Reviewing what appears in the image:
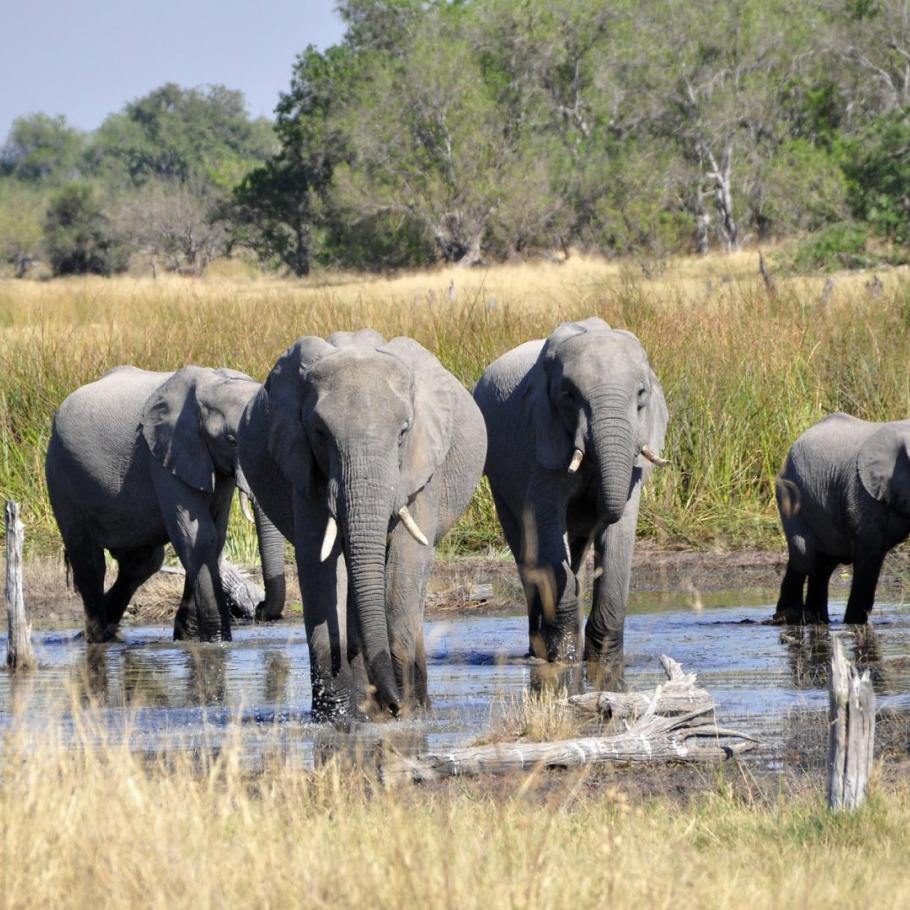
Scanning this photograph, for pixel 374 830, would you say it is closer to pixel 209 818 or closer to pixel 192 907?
pixel 209 818

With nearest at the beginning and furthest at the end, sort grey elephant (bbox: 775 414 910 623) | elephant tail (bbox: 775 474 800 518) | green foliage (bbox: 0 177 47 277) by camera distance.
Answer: grey elephant (bbox: 775 414 910 623), elephant tail (bbox: 775 474 800 518), green foliage (bbox: 0 177 47 277)

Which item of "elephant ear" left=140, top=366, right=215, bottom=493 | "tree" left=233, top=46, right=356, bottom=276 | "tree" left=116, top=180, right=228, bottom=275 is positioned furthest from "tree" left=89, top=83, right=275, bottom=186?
"elephant ear" left=140, top=366, right=215, bottom=493

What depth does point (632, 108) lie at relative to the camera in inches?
2403

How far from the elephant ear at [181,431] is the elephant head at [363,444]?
3.75 metres

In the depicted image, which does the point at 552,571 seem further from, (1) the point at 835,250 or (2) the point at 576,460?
(1) the point at 835,250

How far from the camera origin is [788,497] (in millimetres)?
11969

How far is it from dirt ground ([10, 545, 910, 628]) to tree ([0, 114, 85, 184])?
119333mm

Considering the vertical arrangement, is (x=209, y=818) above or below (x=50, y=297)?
below

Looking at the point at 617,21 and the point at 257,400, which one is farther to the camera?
the point at 617,21

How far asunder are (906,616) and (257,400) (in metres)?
5.25

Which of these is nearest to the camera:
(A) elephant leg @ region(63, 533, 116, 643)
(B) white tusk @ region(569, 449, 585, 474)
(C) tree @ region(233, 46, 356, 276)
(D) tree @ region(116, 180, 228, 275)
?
(B) white tusk @ region(569, 449, 585, 474)

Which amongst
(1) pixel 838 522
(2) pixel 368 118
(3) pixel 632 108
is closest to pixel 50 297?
(1) pixel 838 522

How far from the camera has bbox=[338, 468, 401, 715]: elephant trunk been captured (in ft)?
22.5

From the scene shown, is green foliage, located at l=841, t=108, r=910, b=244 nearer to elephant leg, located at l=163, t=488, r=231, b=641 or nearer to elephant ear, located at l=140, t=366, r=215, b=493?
elephant ear, located at l=140, t=366, r=215, b=493
